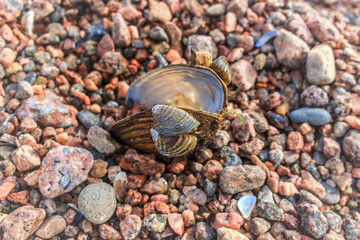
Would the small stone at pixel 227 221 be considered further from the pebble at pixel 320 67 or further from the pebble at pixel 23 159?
the pebble at pixel 320 67

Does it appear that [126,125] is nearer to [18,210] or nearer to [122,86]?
[122,86]

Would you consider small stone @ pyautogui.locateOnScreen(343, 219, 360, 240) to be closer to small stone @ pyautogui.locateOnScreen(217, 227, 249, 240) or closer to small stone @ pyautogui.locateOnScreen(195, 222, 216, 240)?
small stone @ pyautogui.locateOnScreen(217, 227, 249, 240)

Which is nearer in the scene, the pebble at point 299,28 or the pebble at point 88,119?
the pebble at point 88,119

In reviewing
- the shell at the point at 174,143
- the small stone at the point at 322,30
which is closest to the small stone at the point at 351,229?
the shell at the point at 174,143

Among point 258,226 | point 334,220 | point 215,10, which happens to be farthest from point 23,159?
point 334,220

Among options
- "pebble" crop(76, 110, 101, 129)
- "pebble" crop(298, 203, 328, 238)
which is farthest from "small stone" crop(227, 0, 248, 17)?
"pebble" crop(298, 203, 328, 238)

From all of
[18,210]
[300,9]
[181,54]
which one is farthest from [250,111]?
[18,210]
